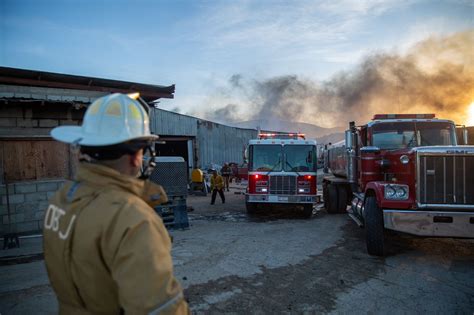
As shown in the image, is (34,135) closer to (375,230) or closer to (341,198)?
(375,230)

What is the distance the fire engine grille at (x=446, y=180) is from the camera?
593cm

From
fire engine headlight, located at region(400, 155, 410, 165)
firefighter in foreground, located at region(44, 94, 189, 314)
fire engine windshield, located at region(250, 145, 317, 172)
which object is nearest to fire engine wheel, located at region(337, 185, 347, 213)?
fire engine windshield, located at region(250, 145, 317, 172)

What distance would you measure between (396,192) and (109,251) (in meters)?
5.94

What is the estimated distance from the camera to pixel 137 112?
1.69 metres

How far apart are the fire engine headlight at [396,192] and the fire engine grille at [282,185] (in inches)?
180

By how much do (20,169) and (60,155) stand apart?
950mm

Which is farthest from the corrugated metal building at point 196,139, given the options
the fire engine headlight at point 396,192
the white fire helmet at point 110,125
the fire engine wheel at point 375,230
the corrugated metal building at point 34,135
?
the white fire helmet at point 110,125

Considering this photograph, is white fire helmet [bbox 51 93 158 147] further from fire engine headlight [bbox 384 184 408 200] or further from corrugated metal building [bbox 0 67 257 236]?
corrugated metal building [bbox 0 67 257 236]

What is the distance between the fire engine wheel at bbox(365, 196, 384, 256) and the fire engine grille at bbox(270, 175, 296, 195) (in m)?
4.30

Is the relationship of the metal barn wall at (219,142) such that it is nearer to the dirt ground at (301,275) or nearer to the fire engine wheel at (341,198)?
the fire engine wheel at (341,198)

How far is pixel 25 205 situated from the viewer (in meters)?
8.19

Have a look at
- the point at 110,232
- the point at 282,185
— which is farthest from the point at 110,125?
the point at 282,185

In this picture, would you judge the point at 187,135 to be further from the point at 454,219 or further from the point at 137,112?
the point at 137,112

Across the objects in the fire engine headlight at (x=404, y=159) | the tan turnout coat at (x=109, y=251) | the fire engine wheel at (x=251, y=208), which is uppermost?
the fire engine headlight at (x=404, y=159)
